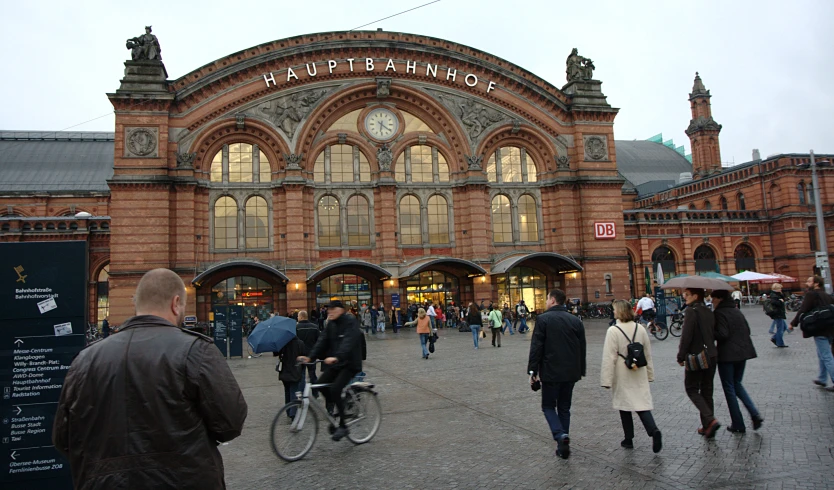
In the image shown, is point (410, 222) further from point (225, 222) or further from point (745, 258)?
point (745, 258)

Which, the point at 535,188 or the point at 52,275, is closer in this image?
the point at 52,275

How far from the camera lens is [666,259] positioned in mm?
47781

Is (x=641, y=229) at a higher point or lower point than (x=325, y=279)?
higher

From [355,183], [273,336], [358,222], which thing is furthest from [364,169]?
[273,336]

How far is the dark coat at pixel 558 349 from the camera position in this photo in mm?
8086

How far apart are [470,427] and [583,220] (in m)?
32.0

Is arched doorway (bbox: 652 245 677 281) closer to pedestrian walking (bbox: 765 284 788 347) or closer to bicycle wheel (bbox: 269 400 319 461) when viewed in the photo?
pedestrian walking (bbox: 765 284 788 347)

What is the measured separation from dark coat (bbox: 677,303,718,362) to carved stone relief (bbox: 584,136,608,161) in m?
33.2

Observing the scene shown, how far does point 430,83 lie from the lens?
38.7m

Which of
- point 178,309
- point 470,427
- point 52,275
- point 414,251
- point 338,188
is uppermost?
point 338,188

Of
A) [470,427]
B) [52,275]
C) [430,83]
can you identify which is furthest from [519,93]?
[52,275]

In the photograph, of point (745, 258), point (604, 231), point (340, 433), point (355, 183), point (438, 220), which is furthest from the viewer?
point (745, 258)

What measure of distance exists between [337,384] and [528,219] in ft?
107

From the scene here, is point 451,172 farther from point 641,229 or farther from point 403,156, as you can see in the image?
point 641,229
